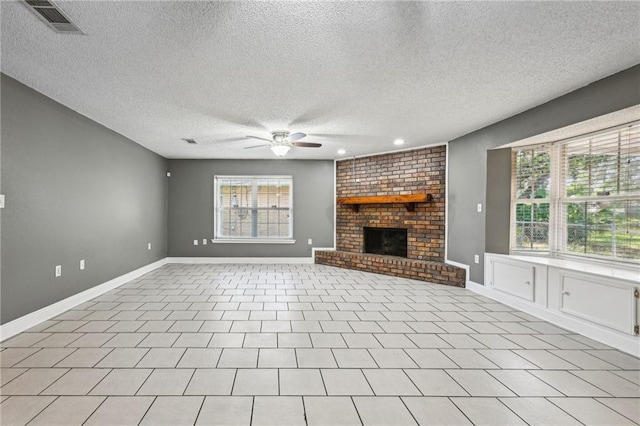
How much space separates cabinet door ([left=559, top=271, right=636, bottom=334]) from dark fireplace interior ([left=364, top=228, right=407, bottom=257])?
2.78 meters

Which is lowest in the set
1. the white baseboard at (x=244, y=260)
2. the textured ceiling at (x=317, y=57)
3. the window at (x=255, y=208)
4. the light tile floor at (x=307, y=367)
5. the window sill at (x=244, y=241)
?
the light tile floor at (x=307, y=367)

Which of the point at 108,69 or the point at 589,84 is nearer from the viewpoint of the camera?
the point at 108,69

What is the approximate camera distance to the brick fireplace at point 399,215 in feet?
16.6

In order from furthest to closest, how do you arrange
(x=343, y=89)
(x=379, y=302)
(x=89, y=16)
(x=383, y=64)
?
(x=379, y=302) < (x=343, y=89) < (x=383, y=64) < (x=89, y=16)

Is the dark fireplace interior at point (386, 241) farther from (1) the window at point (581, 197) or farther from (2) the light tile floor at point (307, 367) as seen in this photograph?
(2) the light tile floor at point (307, 367)

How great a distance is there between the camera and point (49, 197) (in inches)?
122

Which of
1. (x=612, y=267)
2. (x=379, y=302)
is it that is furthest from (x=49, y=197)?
(x=612, y=267)

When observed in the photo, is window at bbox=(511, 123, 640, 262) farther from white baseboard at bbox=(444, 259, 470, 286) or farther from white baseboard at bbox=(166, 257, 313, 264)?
white baseboard at bbox=(166, 257, 313, 264)

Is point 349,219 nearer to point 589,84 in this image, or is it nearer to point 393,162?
point 393,162

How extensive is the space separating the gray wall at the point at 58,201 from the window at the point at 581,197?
591 cm

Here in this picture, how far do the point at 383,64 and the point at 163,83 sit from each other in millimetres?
2081

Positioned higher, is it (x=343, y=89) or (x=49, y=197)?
(x=343, y=89)

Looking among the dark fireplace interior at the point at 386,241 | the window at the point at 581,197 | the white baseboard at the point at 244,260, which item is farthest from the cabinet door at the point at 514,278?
the white baseboard at the point at 244,260

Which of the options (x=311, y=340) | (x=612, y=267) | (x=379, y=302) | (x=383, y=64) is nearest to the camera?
(x=383, y=64)
